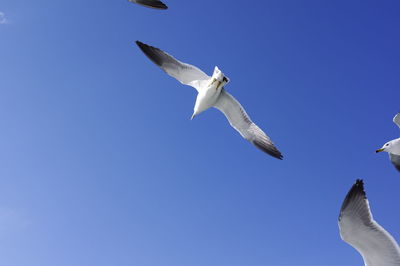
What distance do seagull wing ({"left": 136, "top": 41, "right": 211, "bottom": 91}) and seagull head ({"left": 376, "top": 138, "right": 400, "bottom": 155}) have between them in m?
6.06

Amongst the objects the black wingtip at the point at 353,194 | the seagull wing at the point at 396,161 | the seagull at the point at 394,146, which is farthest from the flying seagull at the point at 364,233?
the seagull wing at the point at 396,161

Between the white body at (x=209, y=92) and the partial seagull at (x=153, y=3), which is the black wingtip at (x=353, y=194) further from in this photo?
the partial seagull at (x=153, y=3)

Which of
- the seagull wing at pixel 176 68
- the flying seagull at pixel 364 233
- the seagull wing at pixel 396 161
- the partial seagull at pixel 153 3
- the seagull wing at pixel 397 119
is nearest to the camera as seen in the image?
the flying seagull at pixel 364 233

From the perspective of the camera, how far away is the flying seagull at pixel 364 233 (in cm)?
845

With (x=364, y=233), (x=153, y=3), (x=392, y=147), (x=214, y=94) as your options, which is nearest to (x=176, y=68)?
(x=214, y=94)

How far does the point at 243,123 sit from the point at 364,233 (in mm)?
6670

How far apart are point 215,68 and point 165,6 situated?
233cm

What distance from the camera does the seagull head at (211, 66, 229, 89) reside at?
13.1 meters

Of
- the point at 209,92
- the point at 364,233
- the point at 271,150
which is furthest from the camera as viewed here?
the point at 271,150

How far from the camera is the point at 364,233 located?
8586mm

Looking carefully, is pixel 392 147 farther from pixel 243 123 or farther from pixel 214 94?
pixel 214 94

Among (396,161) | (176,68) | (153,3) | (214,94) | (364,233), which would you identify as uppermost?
(153,3)

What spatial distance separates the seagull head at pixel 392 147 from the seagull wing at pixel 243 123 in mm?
3709

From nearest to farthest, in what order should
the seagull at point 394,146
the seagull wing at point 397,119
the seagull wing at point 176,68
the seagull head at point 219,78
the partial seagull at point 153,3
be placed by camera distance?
1. the partial seagull at point 153,3
2. the seagull head at point 219,78
3. the seagull wing at point 176,68
4. the seagull wing at point 397,119
5. the seagull at point 394,146
